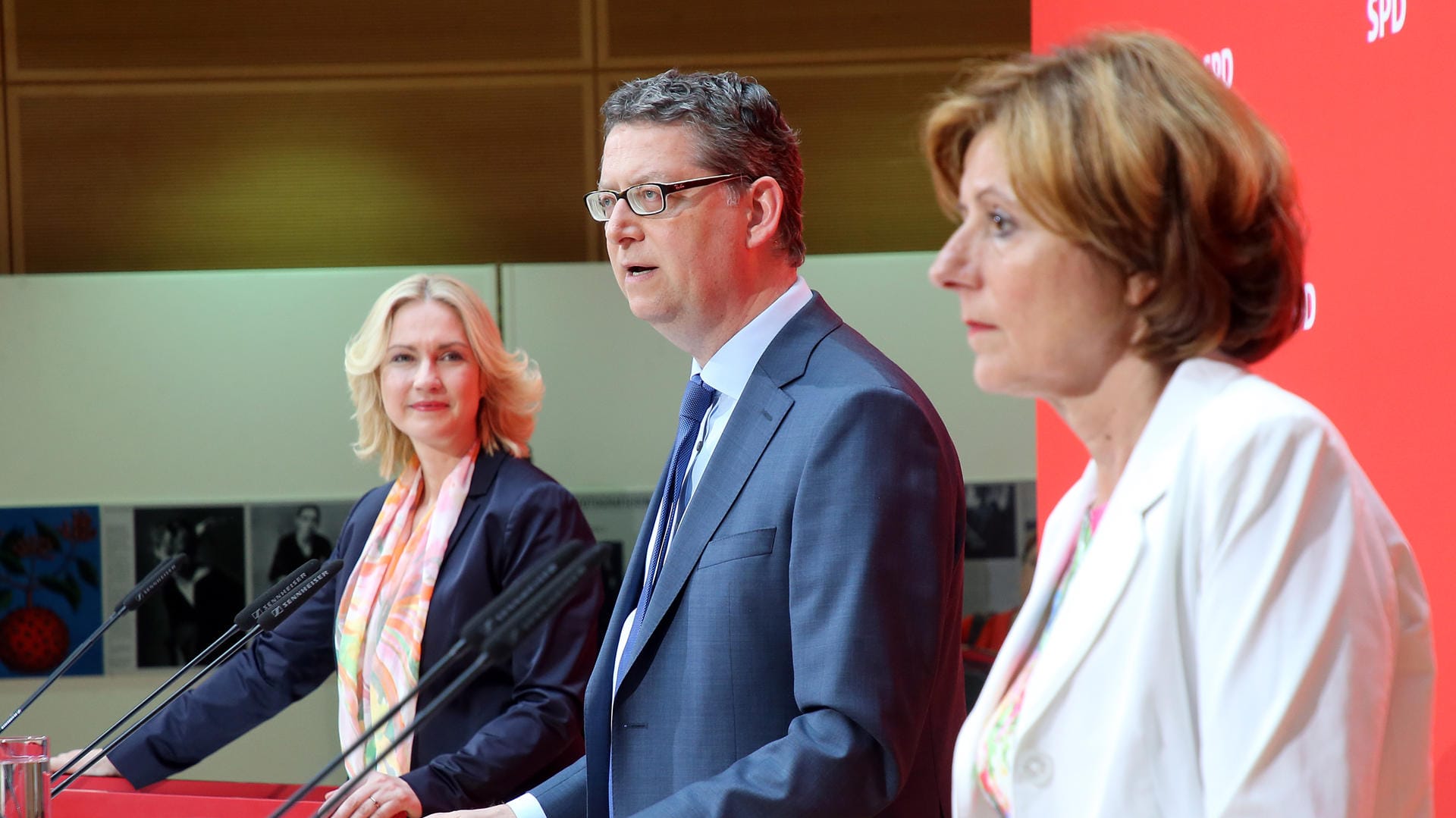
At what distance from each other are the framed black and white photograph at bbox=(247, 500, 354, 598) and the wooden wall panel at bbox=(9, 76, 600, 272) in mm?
1044

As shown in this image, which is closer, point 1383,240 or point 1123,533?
point 1123,533

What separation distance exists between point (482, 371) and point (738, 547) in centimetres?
154

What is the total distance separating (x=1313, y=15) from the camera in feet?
6.33

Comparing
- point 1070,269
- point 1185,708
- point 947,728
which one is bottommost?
point 947,728

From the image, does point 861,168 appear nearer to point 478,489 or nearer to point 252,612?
point 478,489

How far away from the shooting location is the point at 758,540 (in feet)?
5.22

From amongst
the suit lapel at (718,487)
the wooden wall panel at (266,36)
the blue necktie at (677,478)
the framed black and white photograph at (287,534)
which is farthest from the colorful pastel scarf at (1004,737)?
the wooden wall panel at (266,36)

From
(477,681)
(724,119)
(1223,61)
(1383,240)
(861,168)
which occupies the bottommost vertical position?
(477,681)

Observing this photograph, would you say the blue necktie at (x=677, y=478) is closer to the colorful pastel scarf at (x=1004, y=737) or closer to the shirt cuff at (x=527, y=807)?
the shirt cuff at (x=527, y=807)

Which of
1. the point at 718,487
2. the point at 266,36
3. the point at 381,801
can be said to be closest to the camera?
the point at 718,487

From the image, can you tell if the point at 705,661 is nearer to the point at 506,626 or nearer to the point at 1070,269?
the point at 506,626

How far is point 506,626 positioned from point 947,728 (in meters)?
0.86

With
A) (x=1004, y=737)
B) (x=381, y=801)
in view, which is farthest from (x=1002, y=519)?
(x=1004, y=737)

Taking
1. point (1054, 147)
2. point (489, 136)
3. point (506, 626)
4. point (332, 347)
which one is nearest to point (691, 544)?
point (506, 626)
